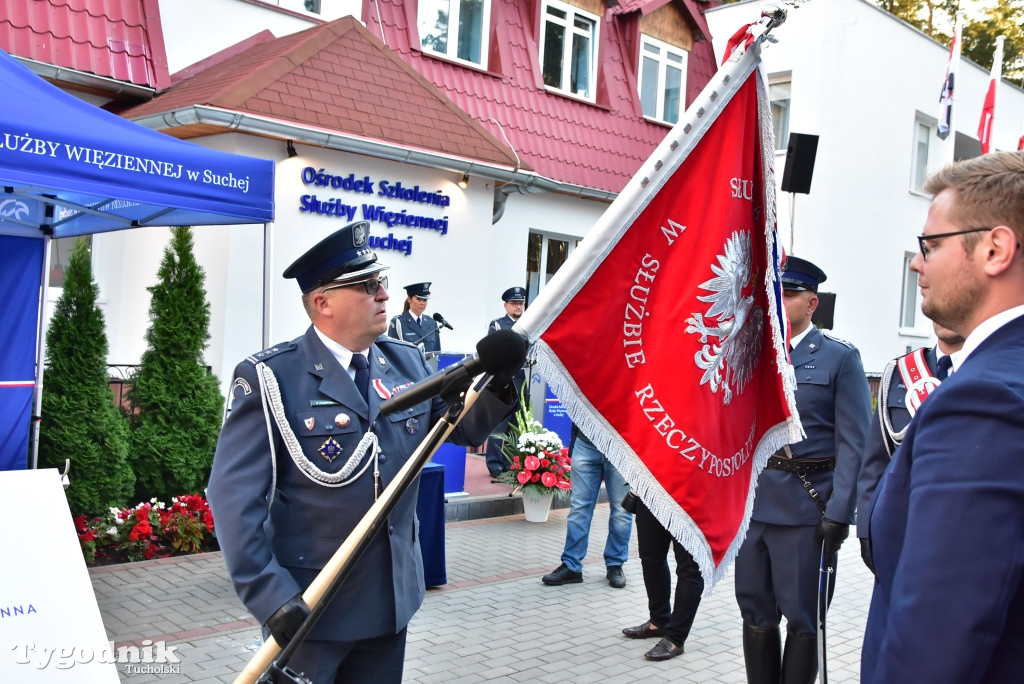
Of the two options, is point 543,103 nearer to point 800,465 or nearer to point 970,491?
point 800,465

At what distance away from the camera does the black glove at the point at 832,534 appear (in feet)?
13.8

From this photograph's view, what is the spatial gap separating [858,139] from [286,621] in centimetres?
1862

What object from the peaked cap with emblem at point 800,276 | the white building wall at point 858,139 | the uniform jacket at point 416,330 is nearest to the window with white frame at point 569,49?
the white building wall at point 858,139

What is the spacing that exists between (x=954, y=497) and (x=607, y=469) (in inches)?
228

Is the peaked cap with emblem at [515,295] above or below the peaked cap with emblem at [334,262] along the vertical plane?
above

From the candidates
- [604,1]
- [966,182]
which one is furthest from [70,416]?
[604,1]

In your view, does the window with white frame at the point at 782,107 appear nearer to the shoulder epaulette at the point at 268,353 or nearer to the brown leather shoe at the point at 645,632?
the brown leather shoe at the point at 645,632

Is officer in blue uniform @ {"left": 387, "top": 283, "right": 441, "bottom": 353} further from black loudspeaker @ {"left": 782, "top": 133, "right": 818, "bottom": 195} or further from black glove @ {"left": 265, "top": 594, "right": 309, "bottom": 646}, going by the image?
black glove @ {"left": 265, "top": 594, "right": 309, "bottom": 646}

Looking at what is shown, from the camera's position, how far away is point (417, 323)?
37.2 feet

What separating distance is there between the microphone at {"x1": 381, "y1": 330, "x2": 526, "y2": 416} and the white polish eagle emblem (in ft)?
3.36

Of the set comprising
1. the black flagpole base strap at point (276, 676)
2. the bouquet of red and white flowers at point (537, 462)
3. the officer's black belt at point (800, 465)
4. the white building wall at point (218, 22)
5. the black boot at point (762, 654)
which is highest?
the white building wall at point (218, 22)

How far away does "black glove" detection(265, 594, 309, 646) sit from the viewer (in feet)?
7.58

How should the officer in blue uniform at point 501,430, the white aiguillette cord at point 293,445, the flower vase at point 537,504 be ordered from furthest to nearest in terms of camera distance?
the officer in blue uniform at point 501,430 < the flower vase at point 537,504 < the white aiguillette cord at point 293,445

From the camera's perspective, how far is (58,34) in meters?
10.1
